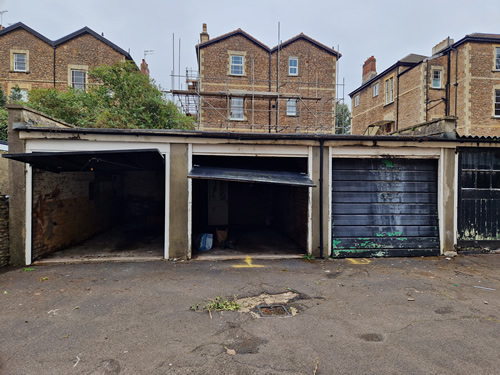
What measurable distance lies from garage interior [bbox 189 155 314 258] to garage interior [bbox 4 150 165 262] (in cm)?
164

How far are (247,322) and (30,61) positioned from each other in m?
24.9

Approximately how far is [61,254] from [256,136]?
6111 millimetres

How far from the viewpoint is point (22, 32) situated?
20.1m

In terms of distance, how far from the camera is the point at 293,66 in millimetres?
21625

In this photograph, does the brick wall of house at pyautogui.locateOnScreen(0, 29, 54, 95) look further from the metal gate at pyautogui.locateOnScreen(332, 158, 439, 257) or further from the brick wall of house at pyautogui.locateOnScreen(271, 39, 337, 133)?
the metal gate at pyautogui.locateOnScreen(332, 158, 439, 257)

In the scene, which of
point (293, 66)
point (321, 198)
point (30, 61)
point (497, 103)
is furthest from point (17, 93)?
point (497, 103)

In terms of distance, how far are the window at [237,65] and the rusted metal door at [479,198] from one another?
54.6 feet

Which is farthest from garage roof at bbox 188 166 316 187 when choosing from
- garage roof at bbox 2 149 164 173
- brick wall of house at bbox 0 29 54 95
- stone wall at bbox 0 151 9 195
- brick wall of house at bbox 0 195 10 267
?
brick wall of house at bbox 0 29 54 95

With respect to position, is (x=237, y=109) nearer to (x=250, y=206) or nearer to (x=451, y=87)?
(x=250, y=206)

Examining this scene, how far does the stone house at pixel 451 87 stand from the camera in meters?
18.4

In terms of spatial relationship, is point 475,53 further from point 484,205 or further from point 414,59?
point 484,205

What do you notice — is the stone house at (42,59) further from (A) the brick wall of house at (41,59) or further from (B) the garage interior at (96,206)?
(B) the garage interior at (96,206)

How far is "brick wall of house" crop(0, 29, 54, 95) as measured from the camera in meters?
20.0

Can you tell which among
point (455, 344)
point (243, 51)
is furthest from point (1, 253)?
point (243, 51)
